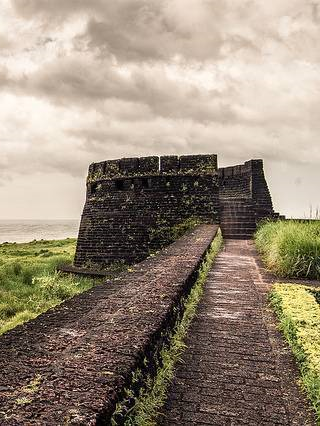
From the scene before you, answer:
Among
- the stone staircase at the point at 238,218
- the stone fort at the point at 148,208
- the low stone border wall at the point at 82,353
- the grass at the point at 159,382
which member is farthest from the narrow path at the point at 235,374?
the stone staircase at the point at 238,218

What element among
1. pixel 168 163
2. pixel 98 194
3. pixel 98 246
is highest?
pixel 168 163

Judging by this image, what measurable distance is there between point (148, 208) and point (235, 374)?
424 inches

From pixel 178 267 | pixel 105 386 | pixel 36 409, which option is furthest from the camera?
pixel 178 267

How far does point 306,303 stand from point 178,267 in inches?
57.6

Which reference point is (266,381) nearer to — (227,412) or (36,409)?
(227,412)

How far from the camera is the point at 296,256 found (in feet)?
20.5

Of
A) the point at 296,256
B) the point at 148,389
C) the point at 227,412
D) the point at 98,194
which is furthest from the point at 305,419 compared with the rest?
the point at 98,194

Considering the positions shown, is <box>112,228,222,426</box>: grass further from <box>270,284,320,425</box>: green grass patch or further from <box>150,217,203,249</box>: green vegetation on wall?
<box>150,217,203,249</box>: green vegetation on wall

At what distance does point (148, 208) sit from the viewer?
43.8 feet

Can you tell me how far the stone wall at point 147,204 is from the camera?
42.9 ft

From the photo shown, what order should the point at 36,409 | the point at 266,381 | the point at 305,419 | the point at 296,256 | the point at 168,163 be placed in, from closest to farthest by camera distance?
the point at 36,409 → the point at 305,419 → the point at 266,381 → the point at 296,256 → the point at 168,163

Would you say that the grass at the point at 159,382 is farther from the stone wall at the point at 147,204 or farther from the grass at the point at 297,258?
the stone wall at the point at 147,204

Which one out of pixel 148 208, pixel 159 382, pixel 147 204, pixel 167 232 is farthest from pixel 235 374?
pixel 147 204

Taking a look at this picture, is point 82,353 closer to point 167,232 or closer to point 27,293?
point 27,293
